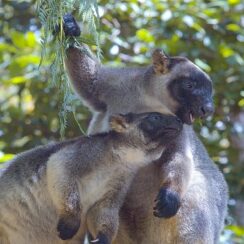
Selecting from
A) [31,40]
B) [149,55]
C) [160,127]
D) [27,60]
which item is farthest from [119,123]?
[31,40]

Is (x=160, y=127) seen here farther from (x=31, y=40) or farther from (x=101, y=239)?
(x=31, y=40)

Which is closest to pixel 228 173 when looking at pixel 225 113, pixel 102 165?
pixel 225 113

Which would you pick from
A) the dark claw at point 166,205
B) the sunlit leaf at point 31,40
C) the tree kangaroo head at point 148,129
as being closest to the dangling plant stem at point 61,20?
the tree kangaroo head at point 148,129

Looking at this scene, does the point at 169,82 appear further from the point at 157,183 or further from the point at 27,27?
the point at 27,27

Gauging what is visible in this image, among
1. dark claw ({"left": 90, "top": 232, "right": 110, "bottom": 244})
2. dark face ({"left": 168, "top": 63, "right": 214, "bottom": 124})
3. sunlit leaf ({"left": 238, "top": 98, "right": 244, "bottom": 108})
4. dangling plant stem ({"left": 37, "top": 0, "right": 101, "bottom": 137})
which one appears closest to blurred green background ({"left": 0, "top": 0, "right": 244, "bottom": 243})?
sunlit leaf ({"left": 238, "top": 98, "right": 244, "bottom": 108})

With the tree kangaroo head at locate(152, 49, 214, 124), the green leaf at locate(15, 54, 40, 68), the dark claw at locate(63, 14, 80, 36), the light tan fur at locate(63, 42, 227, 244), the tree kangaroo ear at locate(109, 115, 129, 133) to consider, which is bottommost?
the green leaf at locate(15, 54, 40, 68)

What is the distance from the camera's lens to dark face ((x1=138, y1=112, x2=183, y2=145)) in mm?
8016

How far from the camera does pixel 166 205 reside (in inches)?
318

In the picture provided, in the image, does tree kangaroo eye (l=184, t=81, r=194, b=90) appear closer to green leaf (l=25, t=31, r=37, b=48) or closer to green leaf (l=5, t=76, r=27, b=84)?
green leaf (l=5, t=76, r=27, b=84)

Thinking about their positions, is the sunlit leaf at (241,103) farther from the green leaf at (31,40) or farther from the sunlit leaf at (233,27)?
the green leaf at (31,40)

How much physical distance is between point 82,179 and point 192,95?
1393 millimetres

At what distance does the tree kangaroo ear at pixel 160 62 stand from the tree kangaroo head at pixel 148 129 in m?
0.88

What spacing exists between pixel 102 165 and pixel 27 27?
4679mm

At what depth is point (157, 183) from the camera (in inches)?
341
